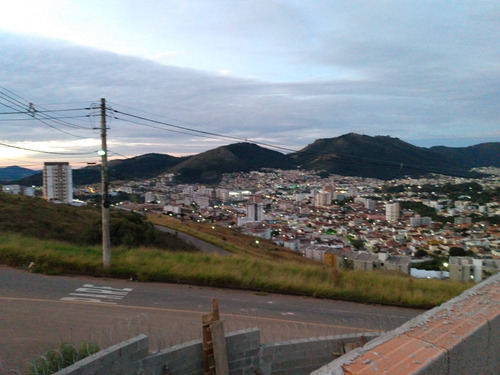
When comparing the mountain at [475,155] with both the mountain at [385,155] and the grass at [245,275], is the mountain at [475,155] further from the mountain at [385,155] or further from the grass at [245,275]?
the grass at [245,275]

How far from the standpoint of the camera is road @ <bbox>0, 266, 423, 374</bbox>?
600 cm

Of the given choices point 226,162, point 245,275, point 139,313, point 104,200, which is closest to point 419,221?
point 245,275

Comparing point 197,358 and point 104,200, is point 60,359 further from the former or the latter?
point 104,200

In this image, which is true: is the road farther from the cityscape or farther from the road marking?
the cityscape

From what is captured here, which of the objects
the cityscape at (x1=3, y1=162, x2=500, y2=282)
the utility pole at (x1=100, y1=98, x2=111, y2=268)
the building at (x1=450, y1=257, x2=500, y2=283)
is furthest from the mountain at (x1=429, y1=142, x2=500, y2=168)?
the utility pole at (x1=100, y1=98, x2=111, y2=268)

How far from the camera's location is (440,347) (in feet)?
4.58

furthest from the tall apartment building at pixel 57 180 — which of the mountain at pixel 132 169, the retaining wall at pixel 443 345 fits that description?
the retaining wall at pixel 443 345

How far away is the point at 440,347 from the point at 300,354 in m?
4.23

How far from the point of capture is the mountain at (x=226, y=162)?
58803mm

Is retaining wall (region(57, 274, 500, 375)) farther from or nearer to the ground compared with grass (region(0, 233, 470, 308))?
farther from the ground

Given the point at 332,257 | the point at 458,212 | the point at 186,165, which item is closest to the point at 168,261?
the point at 332,257

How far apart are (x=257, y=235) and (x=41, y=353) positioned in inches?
962

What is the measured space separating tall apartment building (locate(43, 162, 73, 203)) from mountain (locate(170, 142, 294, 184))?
29.9 m

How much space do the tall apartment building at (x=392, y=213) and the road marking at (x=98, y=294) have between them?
25.3m
